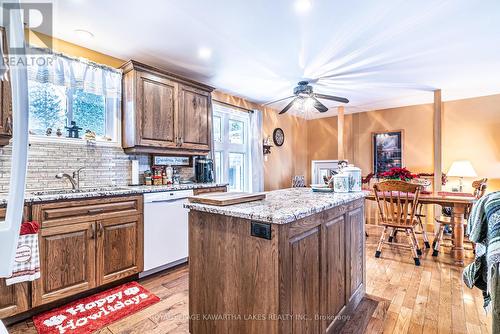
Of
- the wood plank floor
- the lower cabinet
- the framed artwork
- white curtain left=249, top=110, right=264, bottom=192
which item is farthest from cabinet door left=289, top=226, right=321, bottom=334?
the framed artwork

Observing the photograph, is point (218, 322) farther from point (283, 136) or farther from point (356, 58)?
point (283, 136)

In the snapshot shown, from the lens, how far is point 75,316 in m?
1.99

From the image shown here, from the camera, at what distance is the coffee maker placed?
3615mm

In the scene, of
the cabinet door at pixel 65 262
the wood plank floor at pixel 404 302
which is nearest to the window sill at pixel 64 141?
the cabinet door at pixel 65 262

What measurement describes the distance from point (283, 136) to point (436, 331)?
4170 millimetres

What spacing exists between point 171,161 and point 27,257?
187 cm

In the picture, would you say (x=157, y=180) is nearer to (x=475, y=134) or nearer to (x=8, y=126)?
(x=8, y=126)

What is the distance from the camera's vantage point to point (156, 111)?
298 centimetres

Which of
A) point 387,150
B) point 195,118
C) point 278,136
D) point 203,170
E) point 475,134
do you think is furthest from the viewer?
point 278,136

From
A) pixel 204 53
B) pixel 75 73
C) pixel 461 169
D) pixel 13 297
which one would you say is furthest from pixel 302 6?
pixel 461 169

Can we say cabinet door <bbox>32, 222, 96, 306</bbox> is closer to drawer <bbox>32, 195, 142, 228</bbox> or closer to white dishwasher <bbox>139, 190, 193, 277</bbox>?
drawer <bbox>32, 195, 142, 228</bbox>

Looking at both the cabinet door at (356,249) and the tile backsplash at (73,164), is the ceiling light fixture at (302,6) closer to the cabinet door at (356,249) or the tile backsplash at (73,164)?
the cabinet door at (356,249)

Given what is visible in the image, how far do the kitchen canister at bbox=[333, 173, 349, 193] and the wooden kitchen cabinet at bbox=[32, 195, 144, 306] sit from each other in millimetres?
1861

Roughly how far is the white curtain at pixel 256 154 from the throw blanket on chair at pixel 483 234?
132 inches
